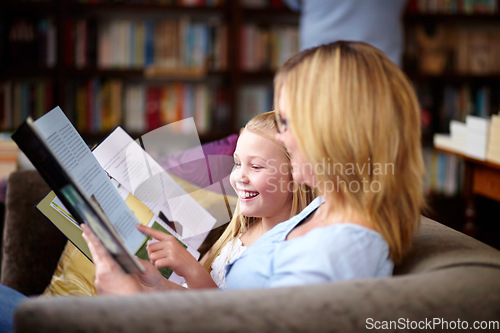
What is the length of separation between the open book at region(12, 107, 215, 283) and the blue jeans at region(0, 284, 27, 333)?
24 centimetres

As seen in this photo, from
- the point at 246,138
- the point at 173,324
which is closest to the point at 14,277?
the point at 246,138

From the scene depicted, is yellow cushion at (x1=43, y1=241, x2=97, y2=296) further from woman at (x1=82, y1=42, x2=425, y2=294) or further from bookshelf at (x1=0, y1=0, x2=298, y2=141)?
bookshelf at (x1=0, y1=0, x2=298, y2=141)

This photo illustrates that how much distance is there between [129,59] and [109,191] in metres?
2.55

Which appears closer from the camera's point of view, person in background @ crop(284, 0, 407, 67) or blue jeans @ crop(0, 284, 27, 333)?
blue jeans @ crop(0, 284, 27, 333)

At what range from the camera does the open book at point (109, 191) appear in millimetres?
786

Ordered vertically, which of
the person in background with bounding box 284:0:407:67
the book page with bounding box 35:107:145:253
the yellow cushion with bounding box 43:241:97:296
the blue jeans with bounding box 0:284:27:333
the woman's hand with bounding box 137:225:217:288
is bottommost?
the yellow cushion with bounding box 43:241:97:296

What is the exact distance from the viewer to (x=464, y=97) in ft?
11.8

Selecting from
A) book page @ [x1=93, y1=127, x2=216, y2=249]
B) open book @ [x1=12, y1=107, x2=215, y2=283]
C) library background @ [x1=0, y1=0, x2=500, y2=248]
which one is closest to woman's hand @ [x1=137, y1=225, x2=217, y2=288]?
open book @ [x1=12, y1=107, x2=215, y2=283]

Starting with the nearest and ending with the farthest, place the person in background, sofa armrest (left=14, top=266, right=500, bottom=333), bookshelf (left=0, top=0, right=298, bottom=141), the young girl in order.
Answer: sofa armrest (left=14, top=266, right=500, bottom=333) < the young girl < the person in background < bookshelf (left=0, top=0, right=298, bottom=141)

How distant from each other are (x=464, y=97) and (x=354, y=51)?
2998 millimetres

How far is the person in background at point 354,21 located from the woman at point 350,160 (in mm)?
1702

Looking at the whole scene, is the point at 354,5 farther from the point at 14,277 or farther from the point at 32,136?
the point at 32,136

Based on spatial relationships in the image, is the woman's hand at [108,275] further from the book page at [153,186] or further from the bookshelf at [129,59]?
the bookshelf at [129,59]

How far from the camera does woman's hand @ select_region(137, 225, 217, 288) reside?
1011 mm
